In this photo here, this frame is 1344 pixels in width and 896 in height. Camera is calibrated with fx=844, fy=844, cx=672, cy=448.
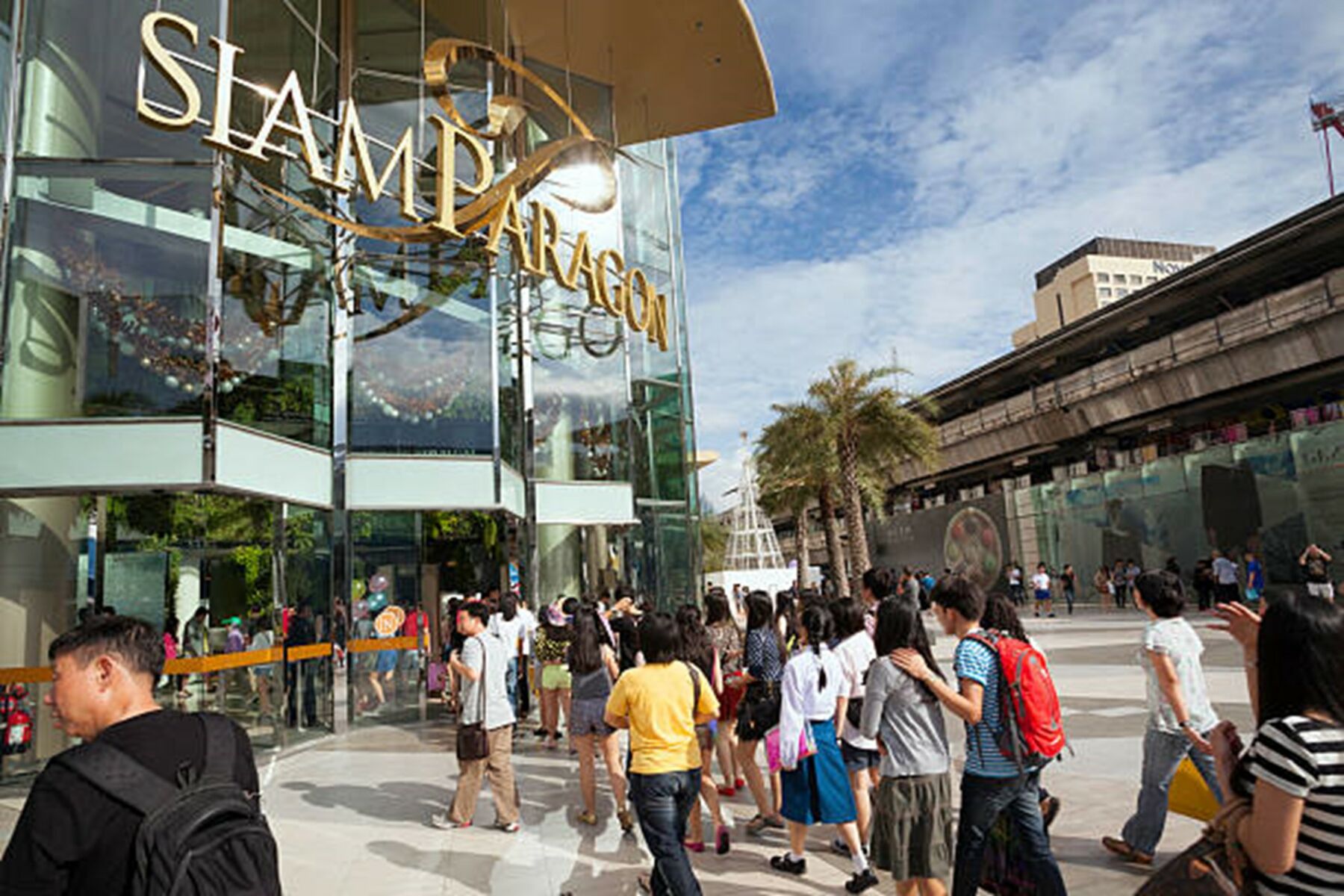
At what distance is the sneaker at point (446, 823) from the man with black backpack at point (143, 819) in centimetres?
542

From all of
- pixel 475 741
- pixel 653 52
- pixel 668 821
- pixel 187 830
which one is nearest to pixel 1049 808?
pixel 668 821

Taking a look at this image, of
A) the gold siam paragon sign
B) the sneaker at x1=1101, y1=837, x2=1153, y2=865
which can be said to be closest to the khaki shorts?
the gold siam paragon sign

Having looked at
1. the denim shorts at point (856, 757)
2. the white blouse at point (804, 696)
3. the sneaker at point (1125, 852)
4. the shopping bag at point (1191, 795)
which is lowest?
the sneaker at point (1125, 852)

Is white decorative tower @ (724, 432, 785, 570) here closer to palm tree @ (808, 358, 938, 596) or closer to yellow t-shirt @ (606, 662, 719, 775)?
palm tree @ (808, 358, 938, 596)

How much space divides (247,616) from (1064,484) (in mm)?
28673

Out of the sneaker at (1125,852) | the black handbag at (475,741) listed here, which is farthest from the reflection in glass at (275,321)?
the sneaker at (1125,852)

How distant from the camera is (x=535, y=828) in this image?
7004 mm

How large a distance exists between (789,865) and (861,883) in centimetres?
56

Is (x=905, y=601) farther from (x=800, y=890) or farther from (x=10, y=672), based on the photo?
(x=10, y=672)

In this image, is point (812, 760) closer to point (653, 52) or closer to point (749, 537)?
point (653, 52)

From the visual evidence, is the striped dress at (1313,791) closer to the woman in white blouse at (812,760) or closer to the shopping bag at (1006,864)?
the shopping bag at (1006,864)

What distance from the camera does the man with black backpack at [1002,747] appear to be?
12.6 feet

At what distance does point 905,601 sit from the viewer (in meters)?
4.44

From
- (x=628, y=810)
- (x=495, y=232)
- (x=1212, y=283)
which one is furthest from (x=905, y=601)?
(x=1212, y=283)
